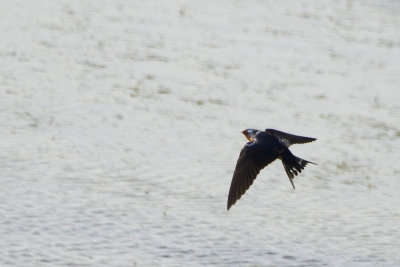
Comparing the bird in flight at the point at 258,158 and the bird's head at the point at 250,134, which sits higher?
the bird's head at the point at 250,134

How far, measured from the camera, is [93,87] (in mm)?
11734

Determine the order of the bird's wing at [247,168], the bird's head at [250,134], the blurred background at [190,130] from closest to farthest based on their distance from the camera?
the bird's wing at [247,168]
the bird's head at [250,134]
the blurred background at [190,130]

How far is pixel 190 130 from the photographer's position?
1044cm

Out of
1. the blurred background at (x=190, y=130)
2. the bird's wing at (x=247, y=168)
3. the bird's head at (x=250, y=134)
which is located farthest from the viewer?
the blurred background at (x=190, y=130)

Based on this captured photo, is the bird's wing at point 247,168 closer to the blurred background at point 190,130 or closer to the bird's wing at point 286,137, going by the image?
the bird's wing at point 286,137

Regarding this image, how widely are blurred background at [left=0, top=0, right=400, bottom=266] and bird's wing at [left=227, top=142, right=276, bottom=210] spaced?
102 cm

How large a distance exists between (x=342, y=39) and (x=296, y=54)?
1296 mm

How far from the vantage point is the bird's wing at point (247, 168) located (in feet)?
20.0

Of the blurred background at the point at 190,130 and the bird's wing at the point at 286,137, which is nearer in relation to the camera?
the bird's wing at the point at 286,137

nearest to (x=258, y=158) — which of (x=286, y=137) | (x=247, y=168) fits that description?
(x=247, y=168)

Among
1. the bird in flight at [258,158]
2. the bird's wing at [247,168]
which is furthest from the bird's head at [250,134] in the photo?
the bird's wing at [247,168]

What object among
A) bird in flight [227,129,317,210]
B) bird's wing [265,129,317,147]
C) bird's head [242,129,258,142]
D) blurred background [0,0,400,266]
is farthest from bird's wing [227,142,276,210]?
blurred background [0,0,400,266]

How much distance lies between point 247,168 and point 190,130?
4.23 meters

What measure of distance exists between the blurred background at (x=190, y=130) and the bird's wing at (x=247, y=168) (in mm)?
1023
